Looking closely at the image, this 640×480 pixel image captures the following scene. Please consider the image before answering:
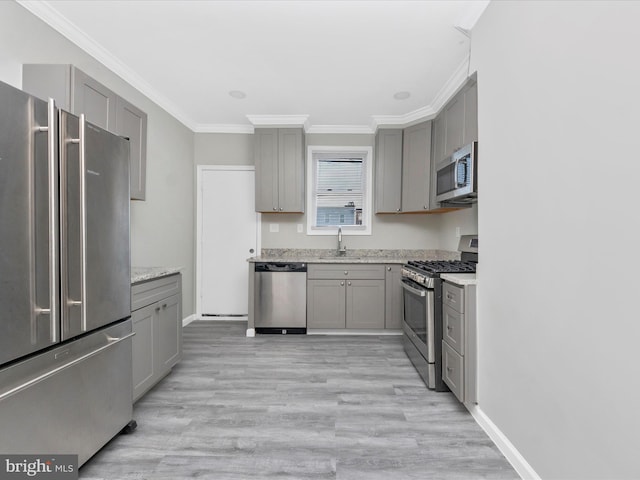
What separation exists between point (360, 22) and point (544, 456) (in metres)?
2.79

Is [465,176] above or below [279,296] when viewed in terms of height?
above

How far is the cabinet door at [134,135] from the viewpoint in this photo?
232cm

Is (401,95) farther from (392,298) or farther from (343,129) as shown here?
(392,298)

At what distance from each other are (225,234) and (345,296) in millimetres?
1913

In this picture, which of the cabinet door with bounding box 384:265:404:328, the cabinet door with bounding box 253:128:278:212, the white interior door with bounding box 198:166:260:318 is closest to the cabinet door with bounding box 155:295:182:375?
the white interior door with bounding box 198:166:260:318

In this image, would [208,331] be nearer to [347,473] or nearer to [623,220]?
[347,473]

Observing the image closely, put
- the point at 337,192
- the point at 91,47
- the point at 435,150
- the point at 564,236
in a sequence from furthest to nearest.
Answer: the point at 337,192
the point at 435,150
the point at 91,47
the point at 564,236

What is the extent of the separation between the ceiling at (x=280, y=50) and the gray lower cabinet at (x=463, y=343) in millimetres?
1908

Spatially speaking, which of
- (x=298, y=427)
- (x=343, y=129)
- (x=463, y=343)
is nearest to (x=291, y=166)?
(x=343, y=129)

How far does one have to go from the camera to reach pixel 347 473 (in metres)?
1.54

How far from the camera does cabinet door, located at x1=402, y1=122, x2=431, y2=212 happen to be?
3.64 m

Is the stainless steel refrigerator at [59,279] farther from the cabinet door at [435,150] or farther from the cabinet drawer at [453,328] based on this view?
the cabinet door at [435,150]

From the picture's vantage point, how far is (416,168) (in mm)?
3744

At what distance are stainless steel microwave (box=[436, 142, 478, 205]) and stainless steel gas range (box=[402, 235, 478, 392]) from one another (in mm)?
581
